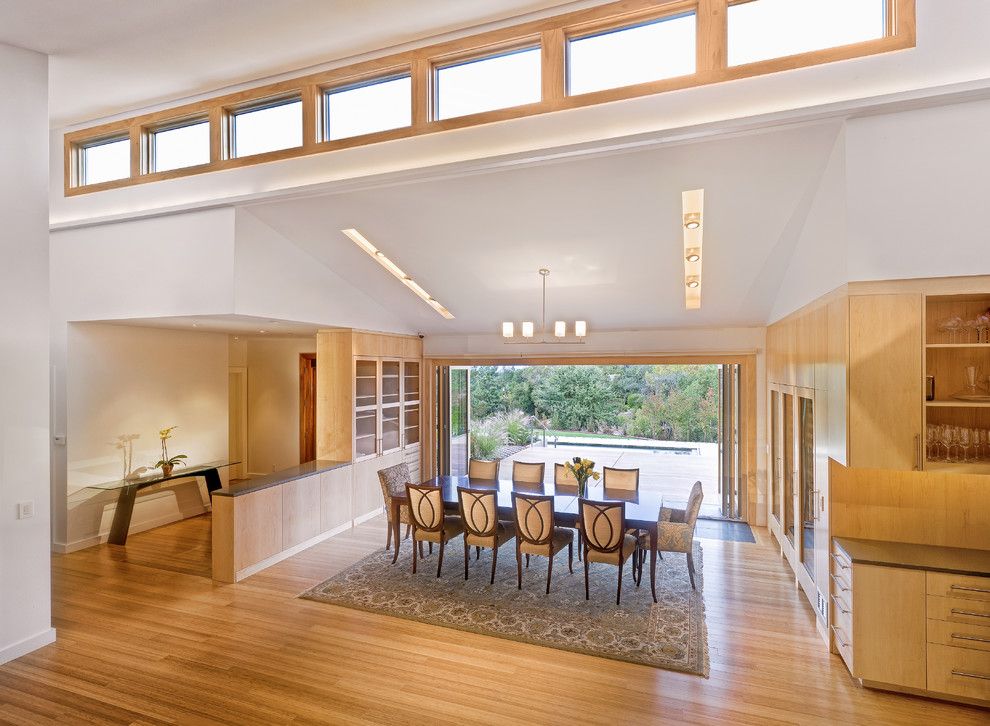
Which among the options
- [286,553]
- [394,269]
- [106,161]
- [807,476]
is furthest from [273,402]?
[807,476]

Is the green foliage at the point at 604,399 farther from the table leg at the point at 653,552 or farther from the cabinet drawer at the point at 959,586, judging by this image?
the cabinet drawer at the point at 959,586

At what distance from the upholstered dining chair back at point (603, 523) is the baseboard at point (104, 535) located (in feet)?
17.3

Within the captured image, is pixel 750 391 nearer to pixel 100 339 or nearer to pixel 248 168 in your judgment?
pixel 248 168

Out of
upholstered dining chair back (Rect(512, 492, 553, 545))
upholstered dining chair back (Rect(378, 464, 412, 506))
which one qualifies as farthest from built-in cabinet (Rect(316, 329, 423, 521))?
upholstered dining chair back (Rect(512, 492, 553, 545))

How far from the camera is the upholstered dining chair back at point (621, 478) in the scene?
5.66 metres

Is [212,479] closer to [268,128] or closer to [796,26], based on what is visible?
[268,128]

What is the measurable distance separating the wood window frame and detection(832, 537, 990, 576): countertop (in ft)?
9.98

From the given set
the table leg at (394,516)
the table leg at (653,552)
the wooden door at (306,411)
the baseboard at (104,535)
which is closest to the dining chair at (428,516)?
the table leg at (394,516)

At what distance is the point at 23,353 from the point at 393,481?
3.38 meters

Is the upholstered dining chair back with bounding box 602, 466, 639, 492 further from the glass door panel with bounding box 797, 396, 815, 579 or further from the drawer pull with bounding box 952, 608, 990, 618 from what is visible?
the drawer pull with bounding box 952, 608, 990, 618

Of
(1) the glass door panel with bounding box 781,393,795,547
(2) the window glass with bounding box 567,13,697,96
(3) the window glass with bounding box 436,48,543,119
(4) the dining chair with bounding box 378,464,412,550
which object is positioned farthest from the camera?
(4) the dining chair with bounding box 378,464,412,550

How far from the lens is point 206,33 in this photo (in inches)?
151

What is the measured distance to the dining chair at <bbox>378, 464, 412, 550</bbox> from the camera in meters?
5.53

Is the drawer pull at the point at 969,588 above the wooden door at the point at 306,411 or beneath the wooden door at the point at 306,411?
beneath
